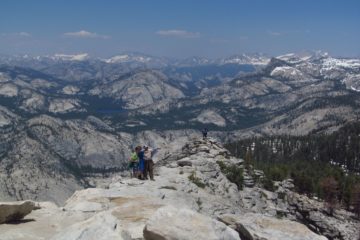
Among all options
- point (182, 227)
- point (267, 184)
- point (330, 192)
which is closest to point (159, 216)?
point (182, 227)

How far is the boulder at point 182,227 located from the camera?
22.0 meters

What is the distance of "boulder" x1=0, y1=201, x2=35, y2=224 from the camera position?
29.1 m

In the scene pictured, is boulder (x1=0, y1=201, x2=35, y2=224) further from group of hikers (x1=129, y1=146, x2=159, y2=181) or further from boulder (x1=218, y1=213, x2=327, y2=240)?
group of hikers (x1=129, y1=146, x2=159, y2=181)

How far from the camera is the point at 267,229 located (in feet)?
88.8

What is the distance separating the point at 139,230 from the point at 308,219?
96.6m

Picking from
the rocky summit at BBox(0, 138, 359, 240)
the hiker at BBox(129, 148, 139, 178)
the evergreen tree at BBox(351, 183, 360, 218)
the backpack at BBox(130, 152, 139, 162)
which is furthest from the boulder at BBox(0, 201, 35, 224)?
the evergreen tree at BBox(351, 183, 360, 218)

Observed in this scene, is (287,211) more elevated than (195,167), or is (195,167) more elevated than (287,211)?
(195,167)

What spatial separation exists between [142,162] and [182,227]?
34.5 m

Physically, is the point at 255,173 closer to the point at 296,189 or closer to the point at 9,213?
the point at 296,189

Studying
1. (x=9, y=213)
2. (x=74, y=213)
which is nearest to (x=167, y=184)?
(x=74, y=213)

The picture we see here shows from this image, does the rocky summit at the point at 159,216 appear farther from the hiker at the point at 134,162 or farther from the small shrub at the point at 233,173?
the small shrub at the point at 233,173

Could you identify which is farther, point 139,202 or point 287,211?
point 287,211

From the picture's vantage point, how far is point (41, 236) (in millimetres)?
26859

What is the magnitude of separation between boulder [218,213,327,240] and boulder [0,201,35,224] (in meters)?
12.6
